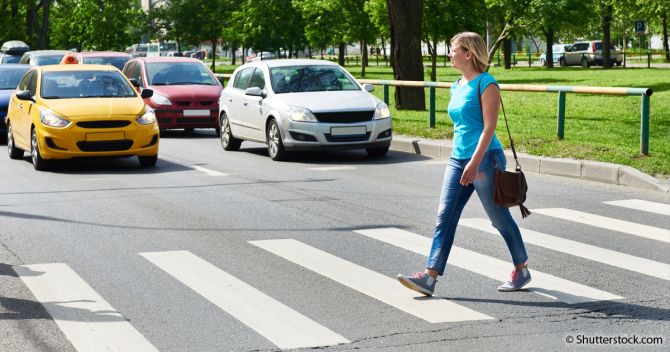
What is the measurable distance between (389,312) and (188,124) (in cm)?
1649

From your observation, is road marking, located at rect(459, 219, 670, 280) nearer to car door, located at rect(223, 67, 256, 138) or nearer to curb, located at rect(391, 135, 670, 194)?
curb, located at rect(391, 135, 670, 194)

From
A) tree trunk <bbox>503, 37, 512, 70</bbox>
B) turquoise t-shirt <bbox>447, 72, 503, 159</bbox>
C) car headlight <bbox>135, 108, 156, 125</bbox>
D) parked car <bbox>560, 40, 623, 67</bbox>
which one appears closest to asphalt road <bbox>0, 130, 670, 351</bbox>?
turquoise t-shirt <bbox>447, 72, 503, 159</bbox>

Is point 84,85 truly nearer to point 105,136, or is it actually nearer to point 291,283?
point 105,136

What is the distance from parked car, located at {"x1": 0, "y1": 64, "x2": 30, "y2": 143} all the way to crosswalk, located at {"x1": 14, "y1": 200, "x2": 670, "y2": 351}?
528 inches

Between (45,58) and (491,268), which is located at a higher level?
(45,58)

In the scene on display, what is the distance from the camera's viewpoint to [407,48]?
24250 mm

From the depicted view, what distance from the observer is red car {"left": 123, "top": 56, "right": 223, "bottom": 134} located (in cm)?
2291

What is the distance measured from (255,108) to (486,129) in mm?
11061

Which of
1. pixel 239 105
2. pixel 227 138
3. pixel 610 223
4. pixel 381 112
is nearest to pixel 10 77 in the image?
pixel 227 138

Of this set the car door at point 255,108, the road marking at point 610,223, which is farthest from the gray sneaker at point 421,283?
the car door at point 255,108

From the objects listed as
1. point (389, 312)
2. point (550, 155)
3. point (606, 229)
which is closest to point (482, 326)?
point (389, 312)

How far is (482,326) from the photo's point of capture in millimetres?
6477

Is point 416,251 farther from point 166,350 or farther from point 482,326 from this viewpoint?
point 166,350
